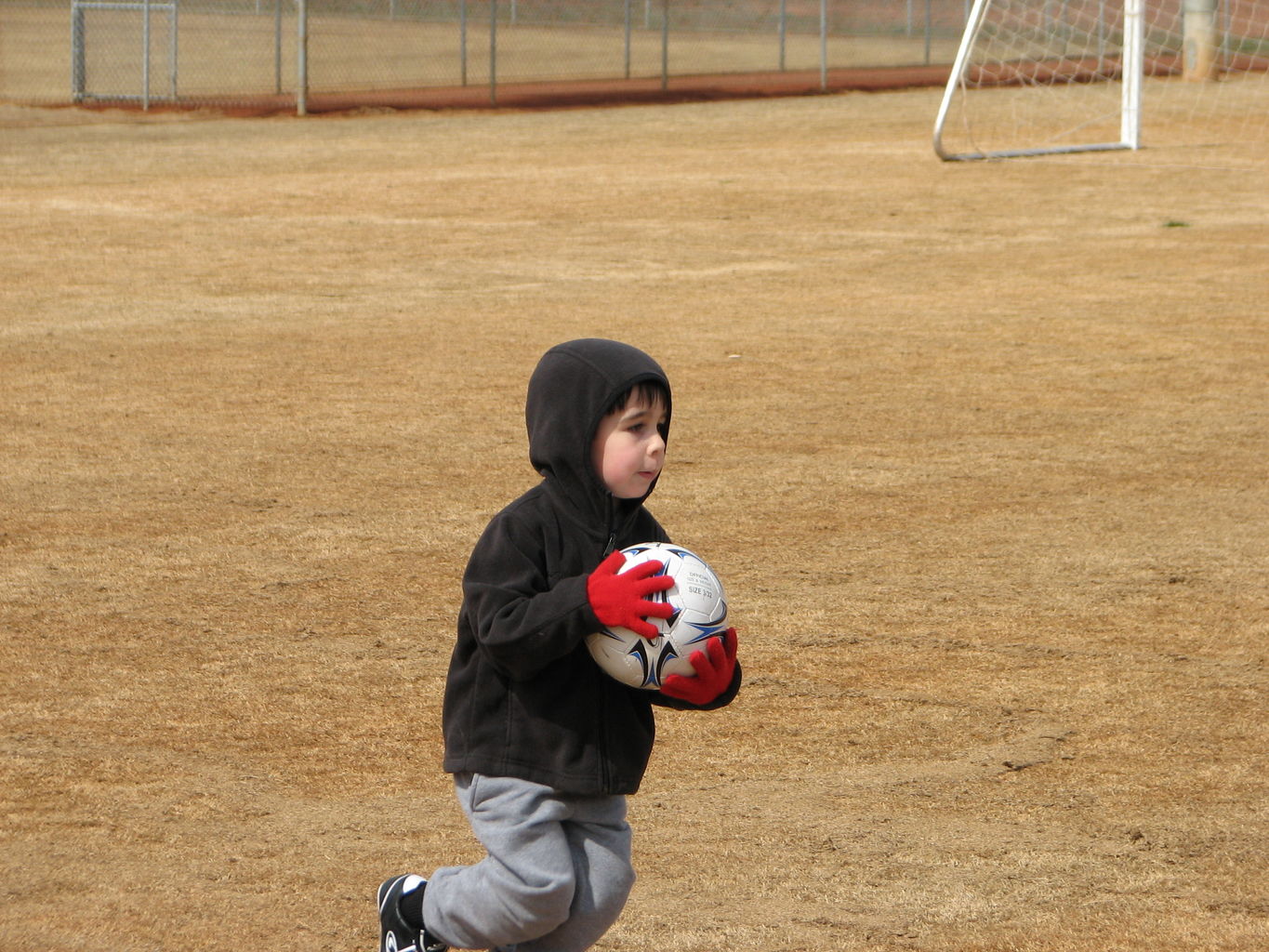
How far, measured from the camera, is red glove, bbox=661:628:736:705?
3.23 m

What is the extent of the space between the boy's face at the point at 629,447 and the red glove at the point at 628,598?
18cm

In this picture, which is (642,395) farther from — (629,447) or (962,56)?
(962,56)

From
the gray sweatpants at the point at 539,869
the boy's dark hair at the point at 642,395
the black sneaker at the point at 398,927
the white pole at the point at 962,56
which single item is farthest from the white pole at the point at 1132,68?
the gray sweatpants at the point at 539,869

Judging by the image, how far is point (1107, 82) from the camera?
3431 cm

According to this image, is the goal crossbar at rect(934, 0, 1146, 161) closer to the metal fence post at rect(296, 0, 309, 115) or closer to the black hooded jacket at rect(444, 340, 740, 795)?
the metal fence post at rect(296, 0, 309, 115)

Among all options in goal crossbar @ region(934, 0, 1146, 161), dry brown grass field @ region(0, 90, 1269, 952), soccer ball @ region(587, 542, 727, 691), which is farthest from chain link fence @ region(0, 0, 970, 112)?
soccer ball @ region(587, 542, 727, 691)

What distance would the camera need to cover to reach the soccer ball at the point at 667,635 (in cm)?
318

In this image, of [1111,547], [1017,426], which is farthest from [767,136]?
[1111,547]

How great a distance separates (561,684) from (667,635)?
24cm

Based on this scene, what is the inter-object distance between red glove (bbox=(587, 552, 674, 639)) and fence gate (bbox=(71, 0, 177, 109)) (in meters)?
25.7

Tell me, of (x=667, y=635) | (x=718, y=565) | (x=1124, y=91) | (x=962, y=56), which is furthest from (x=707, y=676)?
(x=1124, y=91)

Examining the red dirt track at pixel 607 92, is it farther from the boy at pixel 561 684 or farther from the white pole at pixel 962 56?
the boy at pixel 561 684

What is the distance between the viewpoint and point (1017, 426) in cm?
896

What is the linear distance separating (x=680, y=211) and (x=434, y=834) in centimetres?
1333
